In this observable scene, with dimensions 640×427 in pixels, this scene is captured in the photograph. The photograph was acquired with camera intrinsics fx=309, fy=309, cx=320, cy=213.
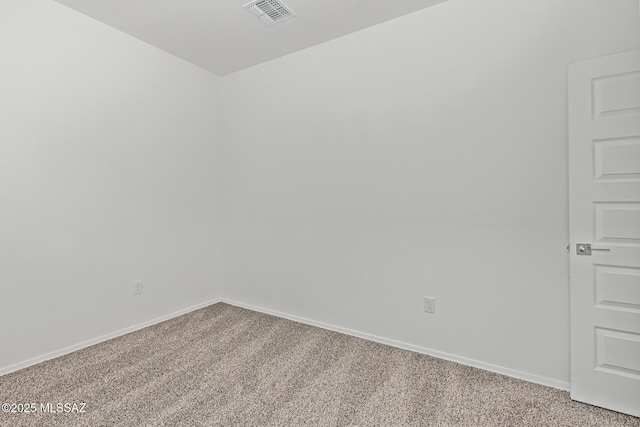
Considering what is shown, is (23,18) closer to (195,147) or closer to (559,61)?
(195,147)

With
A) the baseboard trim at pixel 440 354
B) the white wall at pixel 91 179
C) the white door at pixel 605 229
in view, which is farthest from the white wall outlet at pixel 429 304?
the white wall at pixel 91 179

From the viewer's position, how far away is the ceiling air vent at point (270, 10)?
2.38m

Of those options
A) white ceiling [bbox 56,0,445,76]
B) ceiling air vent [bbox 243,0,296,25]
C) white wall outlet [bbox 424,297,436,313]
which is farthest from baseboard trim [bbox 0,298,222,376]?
ceiling air vent [bbox 243,0,296,25]

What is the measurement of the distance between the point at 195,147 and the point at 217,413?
2.66 metres

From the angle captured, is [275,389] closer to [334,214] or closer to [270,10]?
[334,214]

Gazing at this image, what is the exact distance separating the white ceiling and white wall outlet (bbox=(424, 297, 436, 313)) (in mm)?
2282

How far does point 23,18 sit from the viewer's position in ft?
7.31

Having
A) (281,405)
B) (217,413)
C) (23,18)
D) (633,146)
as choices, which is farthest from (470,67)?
(23,18)

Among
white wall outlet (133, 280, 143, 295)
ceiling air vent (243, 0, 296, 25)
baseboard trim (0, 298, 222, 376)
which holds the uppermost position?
ceiling air vent (243, 0, 296, 25)

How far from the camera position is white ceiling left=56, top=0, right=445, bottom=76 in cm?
239

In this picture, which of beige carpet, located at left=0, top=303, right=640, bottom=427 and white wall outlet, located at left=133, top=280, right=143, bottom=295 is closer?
beige carpet, located at left=0, top=303, right=640, bottom=427

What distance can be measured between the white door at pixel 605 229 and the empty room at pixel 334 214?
0.01 m

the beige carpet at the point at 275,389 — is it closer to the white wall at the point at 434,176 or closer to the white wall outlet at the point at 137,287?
the white wall at the point at 434,176

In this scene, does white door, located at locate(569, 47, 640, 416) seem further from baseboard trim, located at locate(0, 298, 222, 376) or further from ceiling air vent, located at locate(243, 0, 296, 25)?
baseboard trim, located at locate(0, 298, 222, 376)
